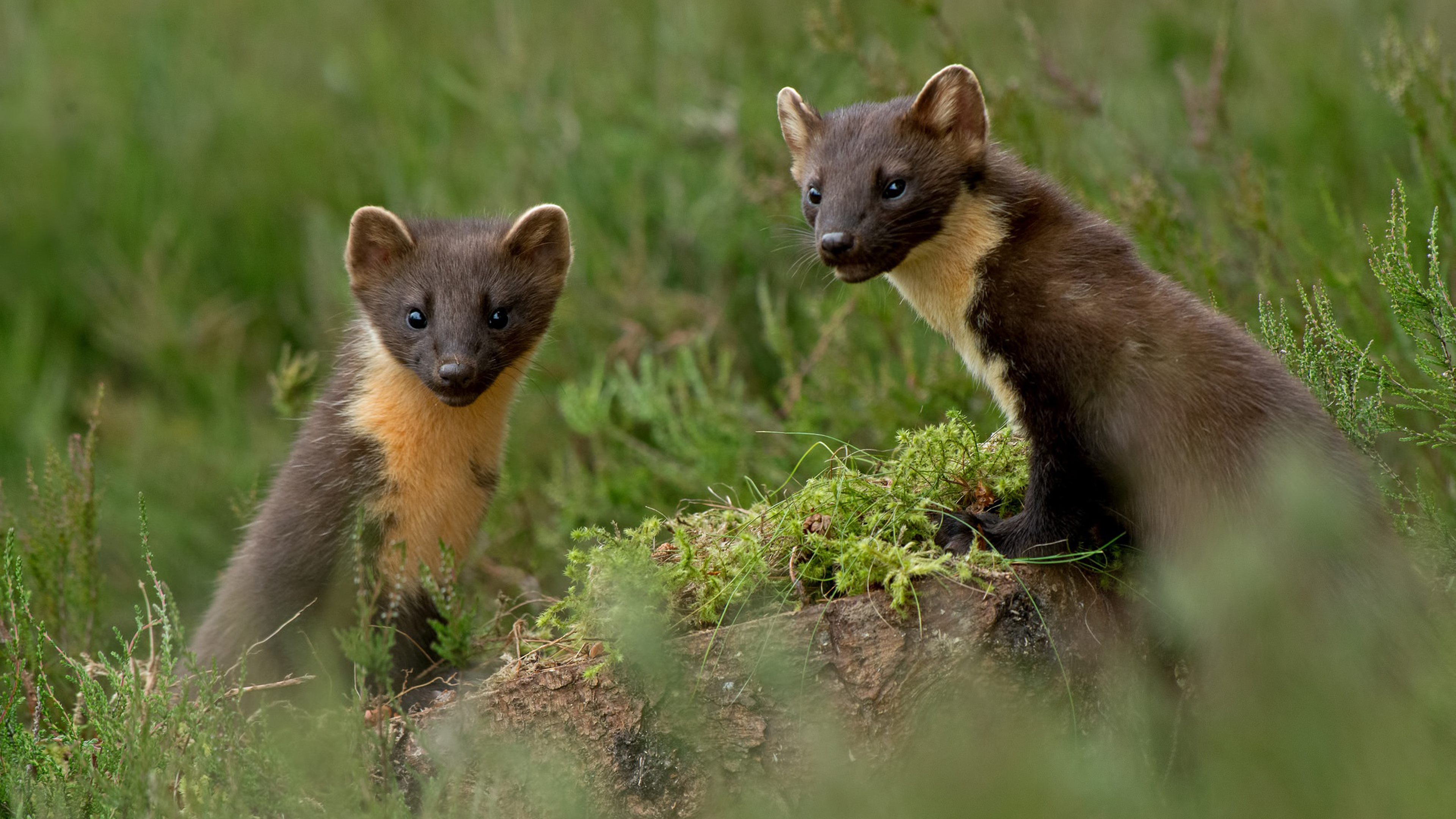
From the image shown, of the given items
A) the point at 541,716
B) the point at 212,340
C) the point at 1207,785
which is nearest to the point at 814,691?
the point at 541,716

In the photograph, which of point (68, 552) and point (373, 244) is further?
point (68, 552)

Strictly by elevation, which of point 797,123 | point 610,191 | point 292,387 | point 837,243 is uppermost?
point 797,123

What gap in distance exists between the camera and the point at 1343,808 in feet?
8.14

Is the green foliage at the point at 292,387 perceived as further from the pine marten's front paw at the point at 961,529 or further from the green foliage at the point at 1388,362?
the green foliage at the point at 1388,362

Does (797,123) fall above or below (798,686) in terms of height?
above

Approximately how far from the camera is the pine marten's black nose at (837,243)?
436 centimetres

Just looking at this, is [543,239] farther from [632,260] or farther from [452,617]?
[632,260]

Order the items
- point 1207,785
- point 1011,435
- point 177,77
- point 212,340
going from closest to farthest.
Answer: point 1207,785 → point 1011,435 → point 212,340 → point 177,77

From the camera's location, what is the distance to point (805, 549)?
410 centimetres

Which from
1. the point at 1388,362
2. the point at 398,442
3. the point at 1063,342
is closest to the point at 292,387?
the point at 398,442

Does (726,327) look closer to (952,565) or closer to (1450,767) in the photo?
(952,565)

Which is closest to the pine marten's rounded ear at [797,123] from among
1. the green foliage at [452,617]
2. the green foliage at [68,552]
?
the green foliage at [452,617]

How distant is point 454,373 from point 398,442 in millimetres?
447

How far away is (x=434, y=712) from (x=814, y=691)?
1.35 m
